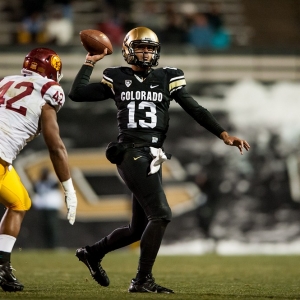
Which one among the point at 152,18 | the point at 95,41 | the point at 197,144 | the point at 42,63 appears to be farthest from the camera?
the point at 152,18

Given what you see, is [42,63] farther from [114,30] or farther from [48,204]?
[114,30]

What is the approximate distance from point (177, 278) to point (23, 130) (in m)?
2.42

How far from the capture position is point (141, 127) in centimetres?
550

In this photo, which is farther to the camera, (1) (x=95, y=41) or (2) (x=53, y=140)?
(1) (x=95, y=41)

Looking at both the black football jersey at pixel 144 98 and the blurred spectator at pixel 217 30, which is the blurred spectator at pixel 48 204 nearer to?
the blurred spectator at pixel 217 30

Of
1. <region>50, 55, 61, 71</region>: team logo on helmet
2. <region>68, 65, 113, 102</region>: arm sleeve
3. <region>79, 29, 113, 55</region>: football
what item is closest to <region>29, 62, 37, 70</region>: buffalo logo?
<region>50, 55, 61, 71</region>: team logo on helmet

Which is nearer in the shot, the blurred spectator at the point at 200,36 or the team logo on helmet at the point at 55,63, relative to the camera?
the team logo on helmet at the point at 55,63

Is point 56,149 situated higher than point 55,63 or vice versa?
point 55,63

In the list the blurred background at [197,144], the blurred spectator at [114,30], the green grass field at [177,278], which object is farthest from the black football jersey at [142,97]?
the blurred spectator at [114,30]

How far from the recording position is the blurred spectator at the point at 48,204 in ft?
40.8

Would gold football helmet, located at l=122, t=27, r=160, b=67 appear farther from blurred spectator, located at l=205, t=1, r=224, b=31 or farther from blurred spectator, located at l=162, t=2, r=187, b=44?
blurred spectator, located at l=205, t=1, r=224, b=31

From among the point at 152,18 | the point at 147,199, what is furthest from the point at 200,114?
the point at 152,18

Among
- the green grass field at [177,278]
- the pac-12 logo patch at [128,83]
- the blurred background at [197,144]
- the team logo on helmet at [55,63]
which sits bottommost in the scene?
the green grass field at [177,278]

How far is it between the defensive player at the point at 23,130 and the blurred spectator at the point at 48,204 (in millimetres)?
7005
